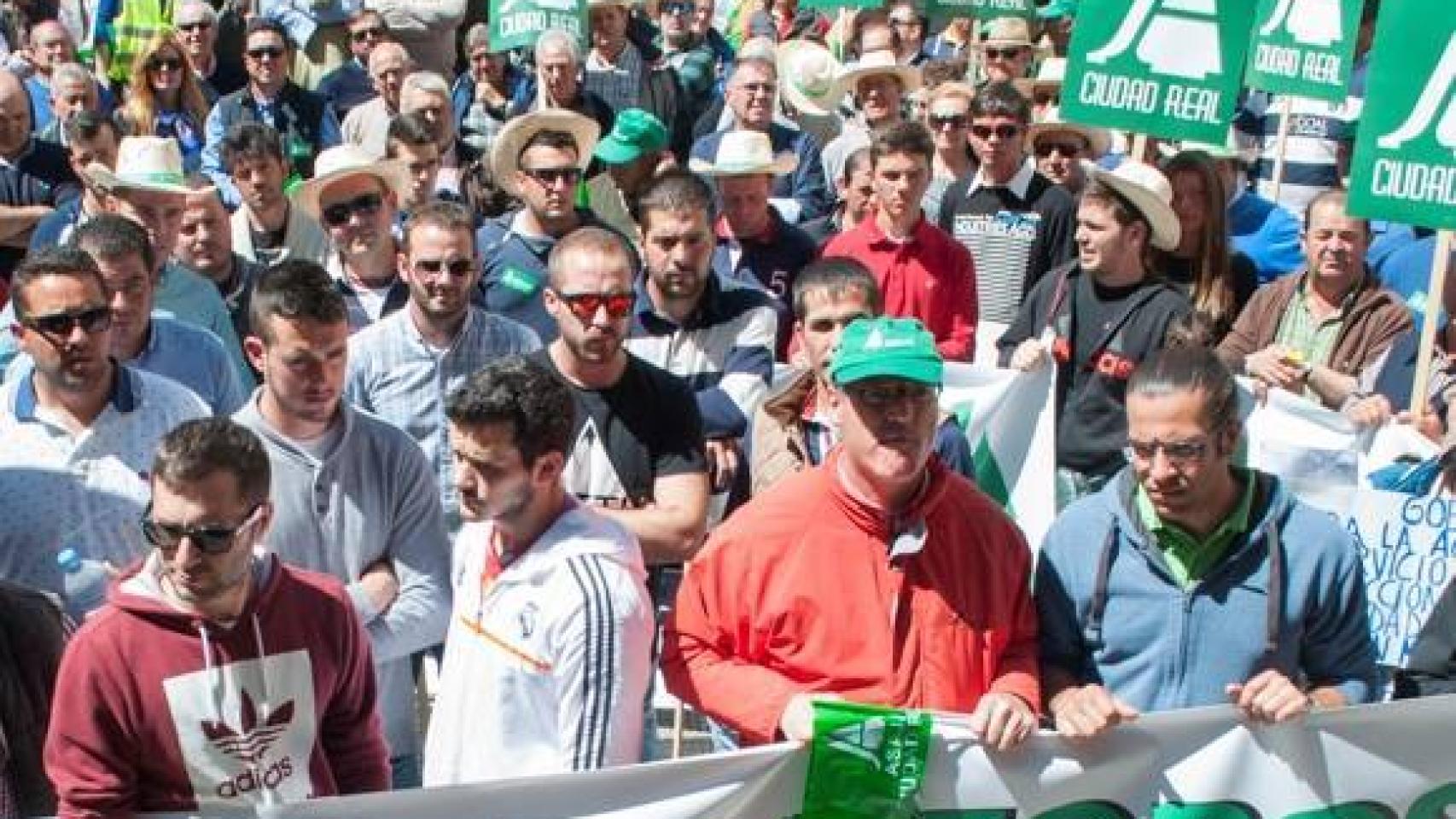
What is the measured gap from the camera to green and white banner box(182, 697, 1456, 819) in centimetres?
462

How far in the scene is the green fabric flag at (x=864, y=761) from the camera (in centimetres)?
473

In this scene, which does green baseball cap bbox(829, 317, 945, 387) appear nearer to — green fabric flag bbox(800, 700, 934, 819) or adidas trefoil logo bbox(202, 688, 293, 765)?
green fabric flag bbox(800, 700, 934, 819)

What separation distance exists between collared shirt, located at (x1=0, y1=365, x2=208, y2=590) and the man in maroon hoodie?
106cm

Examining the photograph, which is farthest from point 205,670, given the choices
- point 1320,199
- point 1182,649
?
point 1320,199

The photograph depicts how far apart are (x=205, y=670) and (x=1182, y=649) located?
202 centimetres

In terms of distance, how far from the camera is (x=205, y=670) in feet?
14.5

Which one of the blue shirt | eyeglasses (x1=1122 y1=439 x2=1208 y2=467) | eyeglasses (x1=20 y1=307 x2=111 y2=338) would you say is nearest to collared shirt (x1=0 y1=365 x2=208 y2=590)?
eyeglasses (x1=20 y1=307 x2=111 y2=338)

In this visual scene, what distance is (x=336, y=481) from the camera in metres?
5.54

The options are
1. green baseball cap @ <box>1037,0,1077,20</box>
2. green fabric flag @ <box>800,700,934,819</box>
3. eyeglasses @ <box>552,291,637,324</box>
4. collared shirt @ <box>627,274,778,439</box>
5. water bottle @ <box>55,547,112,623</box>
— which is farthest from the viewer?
green baseball cap @ <box>1037,0,1077,20</box>

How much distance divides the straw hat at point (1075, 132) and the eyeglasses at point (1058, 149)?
5cm

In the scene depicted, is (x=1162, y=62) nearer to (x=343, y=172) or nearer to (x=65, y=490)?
(x=343, y=172)

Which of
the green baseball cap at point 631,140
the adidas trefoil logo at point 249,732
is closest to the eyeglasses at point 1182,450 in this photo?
the adidas trefoil logo at point 249,732

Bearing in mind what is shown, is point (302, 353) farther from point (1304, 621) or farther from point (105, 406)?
point (1304, 621)

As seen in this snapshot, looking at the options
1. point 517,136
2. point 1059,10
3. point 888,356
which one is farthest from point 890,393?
point 1059,10
